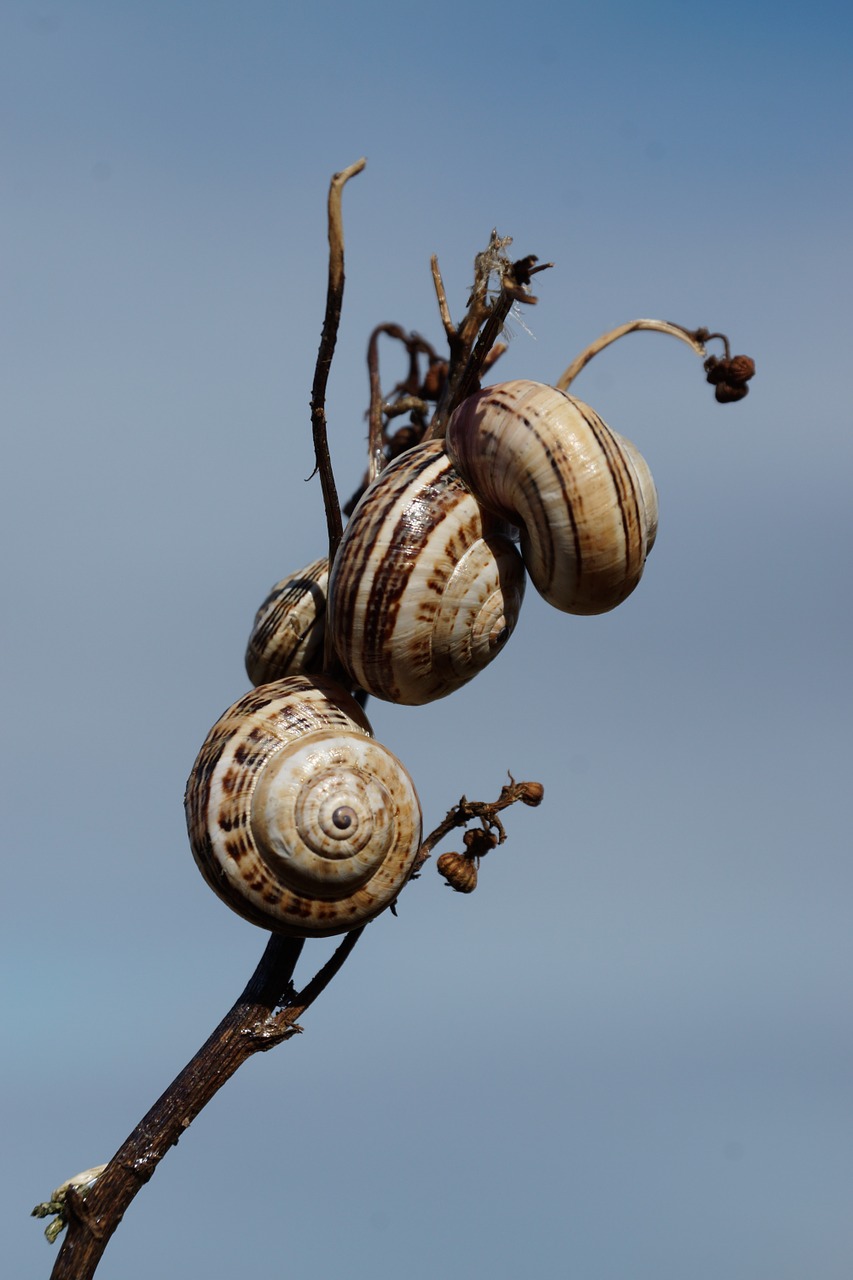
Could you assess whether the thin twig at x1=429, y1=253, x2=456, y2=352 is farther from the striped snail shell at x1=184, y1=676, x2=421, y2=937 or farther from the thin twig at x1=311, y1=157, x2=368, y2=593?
the striped snail shell at x1=184, y1=676, x2=421, y2=937

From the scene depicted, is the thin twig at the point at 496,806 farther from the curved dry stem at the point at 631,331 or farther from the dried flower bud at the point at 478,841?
the curved dry stem at the point at 631,331

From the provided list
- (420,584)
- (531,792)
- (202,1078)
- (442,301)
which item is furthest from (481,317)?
(202,1078)

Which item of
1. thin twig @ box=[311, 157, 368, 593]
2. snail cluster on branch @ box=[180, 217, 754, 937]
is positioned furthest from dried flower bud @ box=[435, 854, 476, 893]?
thin twig @ box=[311, 157, 368, 593]

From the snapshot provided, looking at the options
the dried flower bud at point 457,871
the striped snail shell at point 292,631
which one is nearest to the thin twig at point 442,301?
the striped snail shell at point 292,631

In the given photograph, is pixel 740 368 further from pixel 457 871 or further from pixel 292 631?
pixel 457 871

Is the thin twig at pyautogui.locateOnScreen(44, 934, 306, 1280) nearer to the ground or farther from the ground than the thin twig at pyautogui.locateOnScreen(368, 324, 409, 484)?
nearer to the ground

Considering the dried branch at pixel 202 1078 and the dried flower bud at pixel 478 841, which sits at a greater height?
the dried flower bud at pixel 478 841
